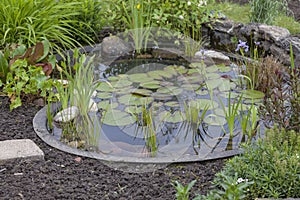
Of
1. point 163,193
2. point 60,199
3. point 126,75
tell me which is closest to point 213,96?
point 126,75

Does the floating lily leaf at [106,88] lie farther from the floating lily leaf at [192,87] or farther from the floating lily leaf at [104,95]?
the floating lily leaf at [192,87]

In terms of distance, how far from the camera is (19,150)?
3.40m

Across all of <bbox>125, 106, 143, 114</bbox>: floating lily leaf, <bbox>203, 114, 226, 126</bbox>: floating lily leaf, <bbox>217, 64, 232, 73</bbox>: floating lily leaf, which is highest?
<bbox>217, 64, 232, 73</bbox>: floating lily leaf

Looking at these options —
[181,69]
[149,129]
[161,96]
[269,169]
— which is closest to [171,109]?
[161,96]

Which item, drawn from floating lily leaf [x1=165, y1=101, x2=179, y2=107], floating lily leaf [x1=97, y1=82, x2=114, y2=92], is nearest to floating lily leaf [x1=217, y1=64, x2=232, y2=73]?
floating lily leaf [x1=165, y1=101, x2=179, y2=107]

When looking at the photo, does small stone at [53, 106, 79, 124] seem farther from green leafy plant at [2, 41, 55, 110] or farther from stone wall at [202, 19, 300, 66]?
stone wall at [202, 19, 300, 66]

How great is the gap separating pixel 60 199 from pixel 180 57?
2.85 m

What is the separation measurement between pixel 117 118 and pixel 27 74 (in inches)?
32.5

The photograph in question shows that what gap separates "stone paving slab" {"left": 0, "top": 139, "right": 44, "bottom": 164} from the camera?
11.0 feet

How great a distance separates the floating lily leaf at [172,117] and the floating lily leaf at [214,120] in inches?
7.5

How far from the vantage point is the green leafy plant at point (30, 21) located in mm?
4754

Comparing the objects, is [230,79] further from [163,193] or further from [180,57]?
[163,193]

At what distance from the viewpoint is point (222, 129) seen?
3.90m

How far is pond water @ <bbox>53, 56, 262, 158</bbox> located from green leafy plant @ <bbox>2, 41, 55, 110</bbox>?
458 mm
